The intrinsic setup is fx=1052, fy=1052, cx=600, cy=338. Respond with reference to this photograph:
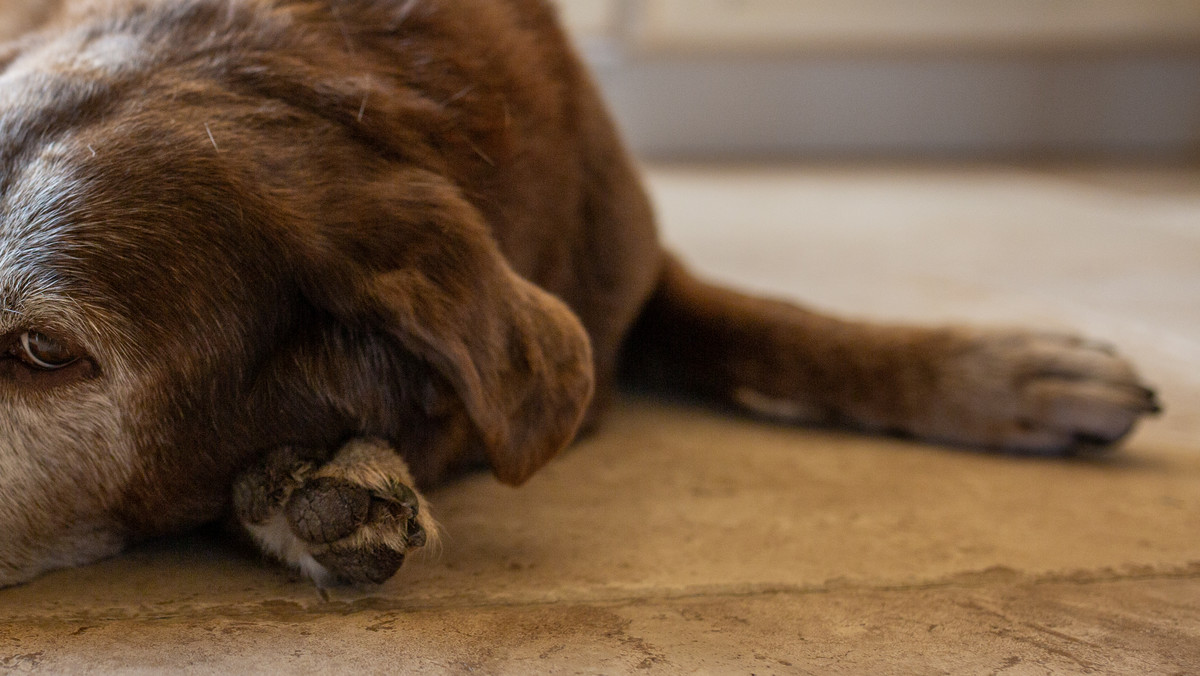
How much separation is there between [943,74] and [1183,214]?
223 cm

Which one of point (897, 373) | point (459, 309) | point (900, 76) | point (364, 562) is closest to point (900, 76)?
point (900, 76)

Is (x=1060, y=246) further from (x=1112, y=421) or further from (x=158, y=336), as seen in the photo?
(x=158, y=336)

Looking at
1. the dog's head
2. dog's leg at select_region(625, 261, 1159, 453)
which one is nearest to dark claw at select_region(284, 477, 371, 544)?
the dog's head

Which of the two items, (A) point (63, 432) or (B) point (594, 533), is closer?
(A) point (63, 432)

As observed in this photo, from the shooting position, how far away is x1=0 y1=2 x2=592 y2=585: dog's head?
3.89ft

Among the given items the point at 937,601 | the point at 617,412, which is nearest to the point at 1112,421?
the point at 937,601

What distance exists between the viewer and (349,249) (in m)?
1.24

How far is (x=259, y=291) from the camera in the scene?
4.09 ft

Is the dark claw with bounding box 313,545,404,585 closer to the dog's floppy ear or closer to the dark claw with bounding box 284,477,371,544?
the dark claw with bounding box 284,477,371,544

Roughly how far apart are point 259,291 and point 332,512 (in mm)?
278

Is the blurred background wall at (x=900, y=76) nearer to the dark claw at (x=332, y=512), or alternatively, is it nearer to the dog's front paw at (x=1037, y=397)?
the dog's front paw at (x=1037, y=397)

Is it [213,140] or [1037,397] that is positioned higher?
[213,140]

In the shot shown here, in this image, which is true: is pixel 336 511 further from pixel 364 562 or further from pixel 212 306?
pixel 212 306

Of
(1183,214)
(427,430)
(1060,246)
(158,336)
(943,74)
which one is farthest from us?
(943,74)
